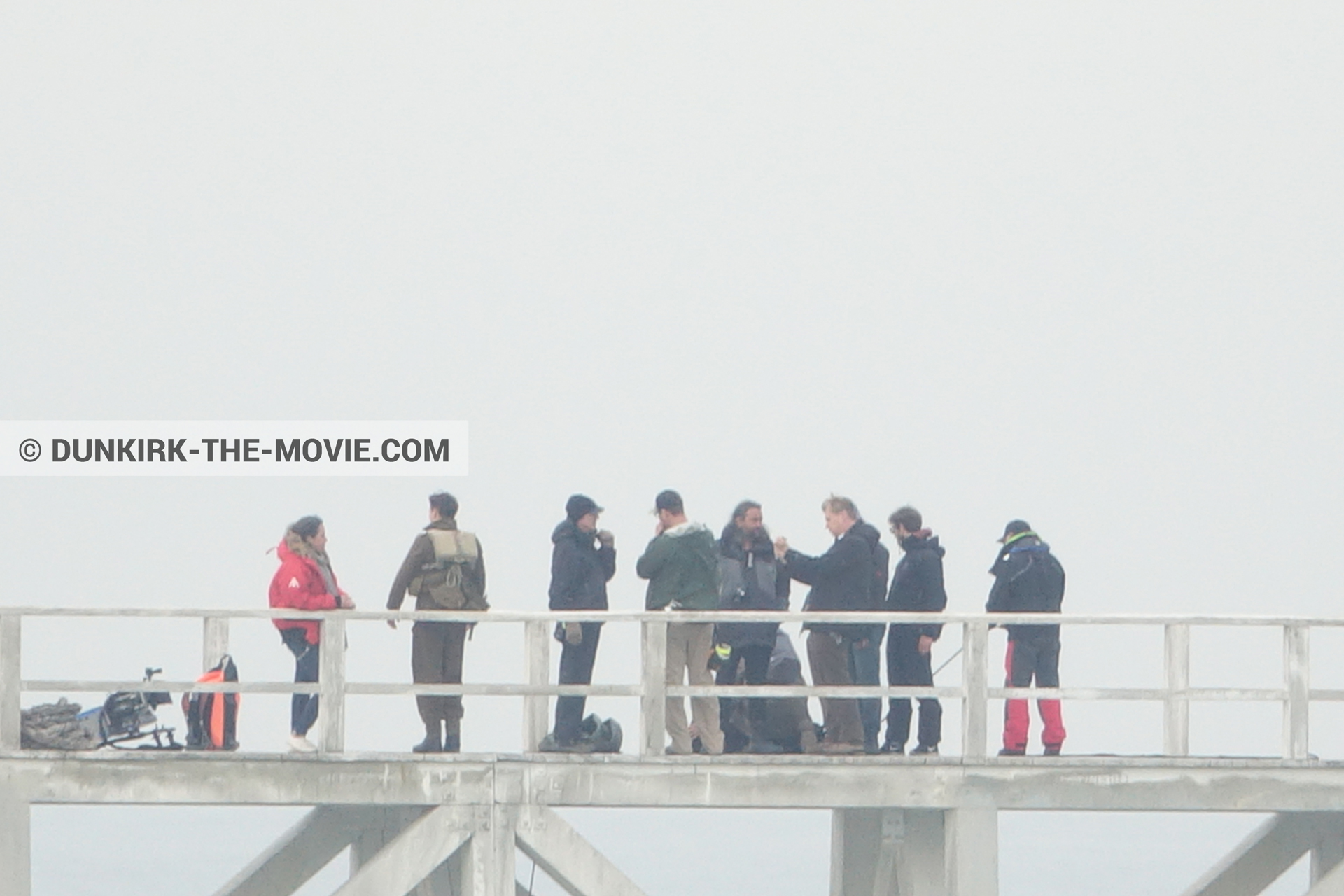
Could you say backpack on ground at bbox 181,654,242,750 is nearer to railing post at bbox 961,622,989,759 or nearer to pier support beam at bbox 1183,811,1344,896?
railing post at bbox 961,622,989,759

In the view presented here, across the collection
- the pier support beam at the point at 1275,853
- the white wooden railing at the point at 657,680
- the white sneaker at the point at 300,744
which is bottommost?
the pier support beam at the point at 1275,853

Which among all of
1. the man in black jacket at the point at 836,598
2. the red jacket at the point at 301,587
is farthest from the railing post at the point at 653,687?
the red jacket at the point at 301,587

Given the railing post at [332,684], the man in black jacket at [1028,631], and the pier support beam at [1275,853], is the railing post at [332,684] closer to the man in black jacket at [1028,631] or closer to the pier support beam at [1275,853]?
the man in black jacket at [1028,631]

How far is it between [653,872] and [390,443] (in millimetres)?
166068

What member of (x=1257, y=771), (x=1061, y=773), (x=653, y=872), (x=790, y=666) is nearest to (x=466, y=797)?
(x=790, y=666)

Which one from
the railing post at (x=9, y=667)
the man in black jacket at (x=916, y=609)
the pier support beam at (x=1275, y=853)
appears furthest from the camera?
the pier support beam at (x=1275, y=853)

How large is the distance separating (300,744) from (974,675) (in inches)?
179

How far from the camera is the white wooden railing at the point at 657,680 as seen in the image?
17.6 m

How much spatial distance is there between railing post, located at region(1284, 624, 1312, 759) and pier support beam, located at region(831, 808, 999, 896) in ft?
6.92

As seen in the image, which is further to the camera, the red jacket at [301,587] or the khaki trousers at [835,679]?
the khaki trousers at [835,679]

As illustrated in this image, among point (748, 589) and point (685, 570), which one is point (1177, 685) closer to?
point (748, 589)

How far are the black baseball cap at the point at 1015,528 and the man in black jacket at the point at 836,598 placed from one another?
0.96m

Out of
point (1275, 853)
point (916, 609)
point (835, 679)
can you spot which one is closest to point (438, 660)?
point (835, 679)

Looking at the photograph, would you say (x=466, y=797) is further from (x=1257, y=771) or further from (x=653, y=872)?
(x=653, y=872)
